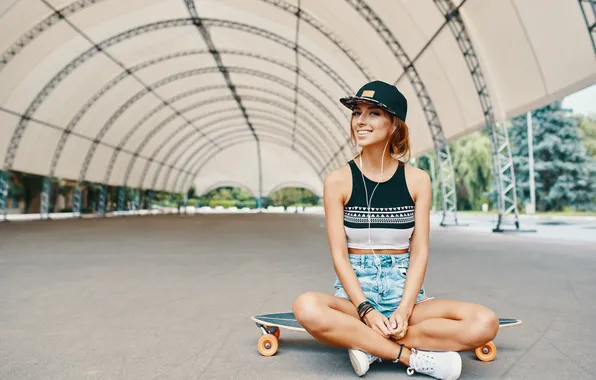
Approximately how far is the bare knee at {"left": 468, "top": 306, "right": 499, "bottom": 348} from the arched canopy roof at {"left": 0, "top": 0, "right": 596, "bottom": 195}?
1055 centimetres

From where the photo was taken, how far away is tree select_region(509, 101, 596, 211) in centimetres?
4381

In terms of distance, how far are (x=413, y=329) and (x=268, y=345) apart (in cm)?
119

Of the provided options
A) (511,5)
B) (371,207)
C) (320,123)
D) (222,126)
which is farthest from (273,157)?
(371,207)

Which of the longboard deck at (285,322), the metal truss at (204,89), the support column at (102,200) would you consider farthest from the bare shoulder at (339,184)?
the support column at (102,200)

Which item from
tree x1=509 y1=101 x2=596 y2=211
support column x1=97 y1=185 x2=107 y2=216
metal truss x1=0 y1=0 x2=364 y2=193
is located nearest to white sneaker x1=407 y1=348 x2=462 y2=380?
metal truss x1=0 y1=0 x2=364 y2=193

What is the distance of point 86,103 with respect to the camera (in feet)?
110

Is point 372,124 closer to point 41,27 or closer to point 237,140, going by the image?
point 41,27

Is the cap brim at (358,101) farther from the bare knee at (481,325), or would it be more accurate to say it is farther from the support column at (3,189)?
the support column at (3,189)

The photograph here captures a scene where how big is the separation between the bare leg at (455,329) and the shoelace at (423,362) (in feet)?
0.21

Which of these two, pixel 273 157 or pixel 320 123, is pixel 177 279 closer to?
pixel 320 123

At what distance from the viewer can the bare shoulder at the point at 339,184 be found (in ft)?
12.5

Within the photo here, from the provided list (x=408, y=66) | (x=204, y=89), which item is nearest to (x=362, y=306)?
(x=408, y=66)

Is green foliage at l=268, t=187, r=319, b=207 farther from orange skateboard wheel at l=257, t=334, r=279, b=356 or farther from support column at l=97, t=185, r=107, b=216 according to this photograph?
orange skateboard wheel at l=257, t=334, r=279, b=356

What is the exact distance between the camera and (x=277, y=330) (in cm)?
427
